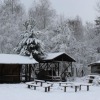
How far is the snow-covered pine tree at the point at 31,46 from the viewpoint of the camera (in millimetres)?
36022

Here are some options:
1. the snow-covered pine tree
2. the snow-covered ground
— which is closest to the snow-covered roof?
the snow-covered pine tree

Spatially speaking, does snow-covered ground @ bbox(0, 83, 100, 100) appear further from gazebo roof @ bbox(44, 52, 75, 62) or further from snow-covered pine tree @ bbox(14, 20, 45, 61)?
snow-covered pine tree @ bbox(14, 20, 45, 61)

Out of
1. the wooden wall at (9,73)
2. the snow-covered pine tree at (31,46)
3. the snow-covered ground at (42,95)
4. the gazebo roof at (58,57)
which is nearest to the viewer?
the snow-covered ground at (42,95)

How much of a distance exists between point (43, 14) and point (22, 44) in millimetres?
11302

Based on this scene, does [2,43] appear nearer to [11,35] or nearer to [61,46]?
[11,35]

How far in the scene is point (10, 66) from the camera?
105 feet

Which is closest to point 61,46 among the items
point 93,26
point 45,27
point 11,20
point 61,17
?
point 45,27

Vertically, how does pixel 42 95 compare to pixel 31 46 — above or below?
below

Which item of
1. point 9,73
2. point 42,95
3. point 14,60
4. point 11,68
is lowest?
point 42,95

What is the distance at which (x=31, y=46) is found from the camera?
36.3m

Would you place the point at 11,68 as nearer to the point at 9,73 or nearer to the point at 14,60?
the point at 9,73

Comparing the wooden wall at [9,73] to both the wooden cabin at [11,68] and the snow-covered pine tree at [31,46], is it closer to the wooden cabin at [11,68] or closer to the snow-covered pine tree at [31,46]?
the wooden cabin at [11,68]

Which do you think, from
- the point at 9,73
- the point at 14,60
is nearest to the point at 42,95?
the point at 14,60

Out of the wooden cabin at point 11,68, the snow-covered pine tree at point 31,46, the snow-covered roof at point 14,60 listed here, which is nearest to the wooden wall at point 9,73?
the wooden cabin at point 11,68
